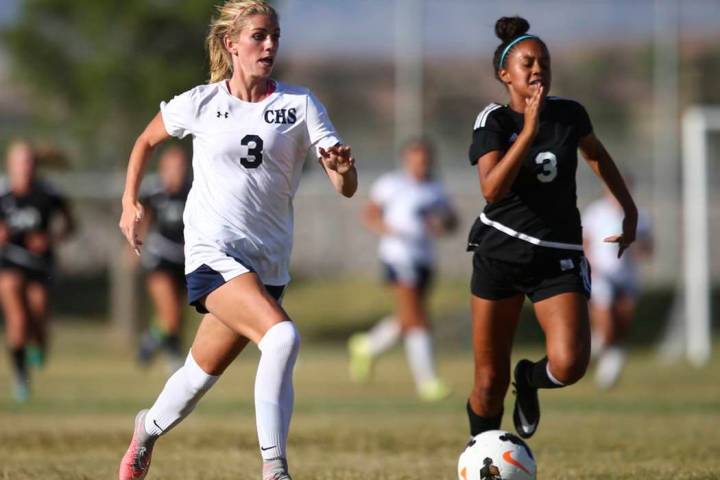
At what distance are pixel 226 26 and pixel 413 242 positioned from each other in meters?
8.28

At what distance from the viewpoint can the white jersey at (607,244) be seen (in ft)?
54.5

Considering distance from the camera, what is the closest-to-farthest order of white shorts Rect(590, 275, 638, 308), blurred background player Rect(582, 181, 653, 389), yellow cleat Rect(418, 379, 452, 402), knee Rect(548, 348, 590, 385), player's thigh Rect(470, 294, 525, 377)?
1. knee Rect(548, 348, 590, 385)
2. player's thigh Rect(470, 294, 525, 377)
3. yellow cleat Rect(418, 379, 452, 402)
4. blurred background player Rect(582, 181, 653, 389)
5. white shorts Rect(590, 275, 638, 308)

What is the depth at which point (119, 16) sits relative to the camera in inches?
968

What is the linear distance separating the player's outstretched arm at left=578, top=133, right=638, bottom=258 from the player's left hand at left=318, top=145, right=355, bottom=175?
4.23 ft

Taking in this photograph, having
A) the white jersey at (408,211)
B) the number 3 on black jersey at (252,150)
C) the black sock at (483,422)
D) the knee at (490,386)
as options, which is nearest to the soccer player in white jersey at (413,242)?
the white jersey at (408,211)

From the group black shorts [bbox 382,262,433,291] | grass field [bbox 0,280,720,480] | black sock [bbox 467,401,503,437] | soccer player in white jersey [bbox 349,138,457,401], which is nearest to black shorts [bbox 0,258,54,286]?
grass field [bbox 0,280,720,480]

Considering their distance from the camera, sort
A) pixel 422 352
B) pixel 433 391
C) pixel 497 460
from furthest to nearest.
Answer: pixel 422 352 < pixel 433 391 < pixel 497 460

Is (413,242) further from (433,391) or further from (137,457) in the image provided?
(137,457)

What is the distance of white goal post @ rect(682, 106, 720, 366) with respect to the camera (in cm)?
1964

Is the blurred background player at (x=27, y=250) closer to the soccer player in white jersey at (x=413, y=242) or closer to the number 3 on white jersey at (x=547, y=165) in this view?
the soccer player in white jersey at (x=413, y=242)

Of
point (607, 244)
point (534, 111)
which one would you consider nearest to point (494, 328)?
point (534, 111)

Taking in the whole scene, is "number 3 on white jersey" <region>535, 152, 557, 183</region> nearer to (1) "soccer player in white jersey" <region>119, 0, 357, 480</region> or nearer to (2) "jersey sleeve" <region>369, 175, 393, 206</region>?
(1) "soccer player in white jersey" <region>119, 0, 357, 480</region>

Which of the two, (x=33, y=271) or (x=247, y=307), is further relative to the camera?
(x=33, y=271)

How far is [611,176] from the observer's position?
282 inches
